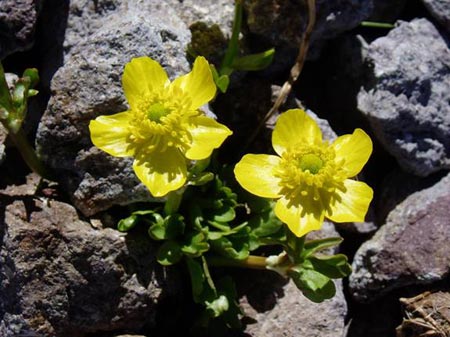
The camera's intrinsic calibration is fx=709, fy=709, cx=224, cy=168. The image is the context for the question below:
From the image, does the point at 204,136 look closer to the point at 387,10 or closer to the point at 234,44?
the point at 234,44

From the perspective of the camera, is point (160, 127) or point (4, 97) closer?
point (160, 127)

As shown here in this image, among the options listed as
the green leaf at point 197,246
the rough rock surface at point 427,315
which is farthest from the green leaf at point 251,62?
the rough rock surface at point 427,315

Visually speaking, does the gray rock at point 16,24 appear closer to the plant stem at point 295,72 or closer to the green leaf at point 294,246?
the plant stem at point 295,72

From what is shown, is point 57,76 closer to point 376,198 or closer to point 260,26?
point 260,26

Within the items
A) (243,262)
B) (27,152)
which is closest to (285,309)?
(243,262)

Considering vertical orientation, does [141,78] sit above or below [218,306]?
above

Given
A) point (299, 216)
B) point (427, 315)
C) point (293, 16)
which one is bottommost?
point (427, 315)

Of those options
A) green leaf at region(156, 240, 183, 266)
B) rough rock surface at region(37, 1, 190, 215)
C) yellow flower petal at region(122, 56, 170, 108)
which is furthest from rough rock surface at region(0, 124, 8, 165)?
green leaf at region(156, 240, 183, 266)
